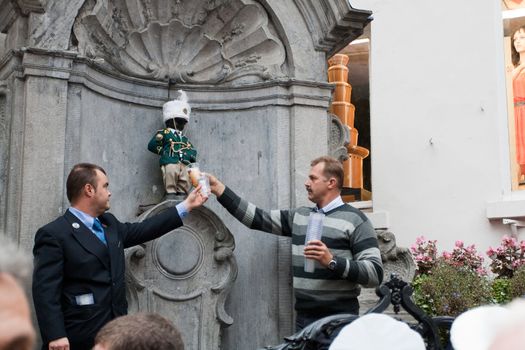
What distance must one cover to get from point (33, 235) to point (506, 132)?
595cm

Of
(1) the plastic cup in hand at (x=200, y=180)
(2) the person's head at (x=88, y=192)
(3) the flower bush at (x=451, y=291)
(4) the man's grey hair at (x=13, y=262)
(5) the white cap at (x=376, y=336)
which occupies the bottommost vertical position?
(3) the flower bush at (x=451, y=291)

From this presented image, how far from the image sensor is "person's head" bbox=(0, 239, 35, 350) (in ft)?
3.46

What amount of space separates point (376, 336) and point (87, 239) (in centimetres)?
248

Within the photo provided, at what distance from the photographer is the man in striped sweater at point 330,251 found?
4473 mm

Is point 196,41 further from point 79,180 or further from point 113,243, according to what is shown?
A: point 113,243

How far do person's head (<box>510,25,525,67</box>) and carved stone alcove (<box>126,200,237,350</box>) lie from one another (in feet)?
17.4

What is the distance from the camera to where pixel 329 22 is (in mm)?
5695

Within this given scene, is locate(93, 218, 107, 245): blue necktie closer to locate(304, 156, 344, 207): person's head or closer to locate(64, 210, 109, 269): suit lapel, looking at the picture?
locate(64, 210, 109, 269): suit lapel

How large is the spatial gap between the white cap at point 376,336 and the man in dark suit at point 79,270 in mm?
2279

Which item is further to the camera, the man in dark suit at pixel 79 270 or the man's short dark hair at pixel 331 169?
the man's short dark hair at pixel 331 169

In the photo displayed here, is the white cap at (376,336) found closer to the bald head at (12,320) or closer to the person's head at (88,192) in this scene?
the bald head at (12,320)

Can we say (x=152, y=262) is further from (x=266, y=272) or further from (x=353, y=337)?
(x=353, y=337)

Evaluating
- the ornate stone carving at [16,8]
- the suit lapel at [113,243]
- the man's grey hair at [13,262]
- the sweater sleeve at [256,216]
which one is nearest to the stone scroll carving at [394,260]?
the sweater sleeve at [256,216]

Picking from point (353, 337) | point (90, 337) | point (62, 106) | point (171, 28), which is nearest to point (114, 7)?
point (171, 28)
